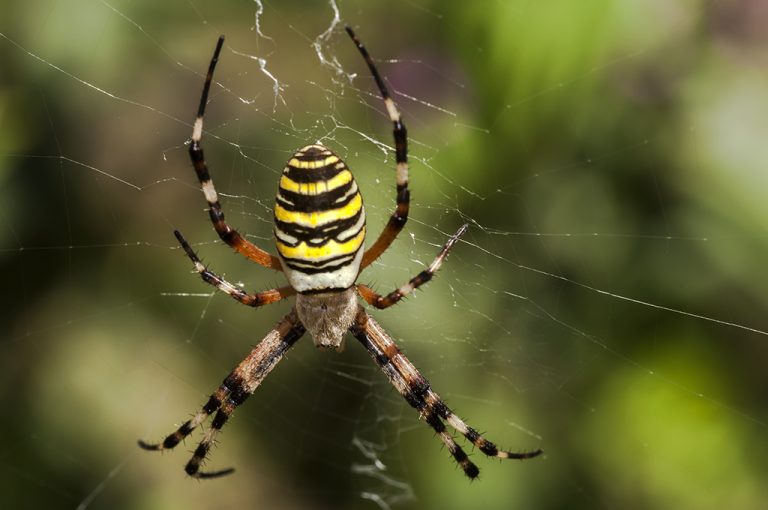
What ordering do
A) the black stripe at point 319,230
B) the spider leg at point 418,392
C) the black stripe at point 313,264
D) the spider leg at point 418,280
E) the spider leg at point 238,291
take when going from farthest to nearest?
1. the spider leg at point 418,392
2. the spider leg at point 238,291
3. the spider leg at point 418,280
4. the black stripe at point 313,264
5. the black stripe at point 319,230

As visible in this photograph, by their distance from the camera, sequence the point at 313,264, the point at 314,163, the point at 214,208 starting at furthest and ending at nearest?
the point at 214,208 < the point at 313,264 < the point at 314,163

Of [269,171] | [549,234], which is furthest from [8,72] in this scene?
[549,234]

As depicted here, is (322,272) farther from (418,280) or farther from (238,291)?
(238,291)

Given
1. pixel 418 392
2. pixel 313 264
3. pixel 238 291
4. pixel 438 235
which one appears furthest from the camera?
pixel 418 392

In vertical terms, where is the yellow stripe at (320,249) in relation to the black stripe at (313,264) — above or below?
above

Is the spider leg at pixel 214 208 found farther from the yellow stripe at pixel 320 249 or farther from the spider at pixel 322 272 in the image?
the yellow stripe at pixel 320 249

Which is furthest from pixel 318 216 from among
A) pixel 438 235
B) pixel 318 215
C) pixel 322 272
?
pixel 438 235

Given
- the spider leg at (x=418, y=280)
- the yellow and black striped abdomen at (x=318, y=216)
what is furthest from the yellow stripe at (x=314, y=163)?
the spider leg at (x=418, y=280)
